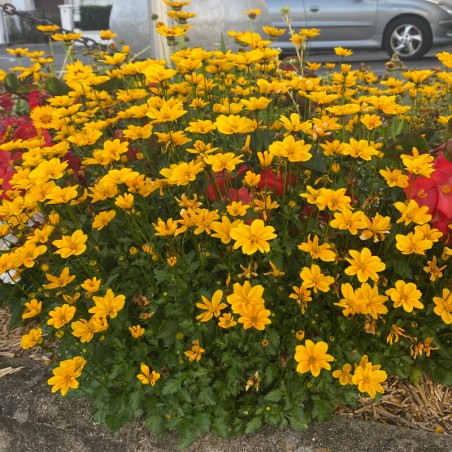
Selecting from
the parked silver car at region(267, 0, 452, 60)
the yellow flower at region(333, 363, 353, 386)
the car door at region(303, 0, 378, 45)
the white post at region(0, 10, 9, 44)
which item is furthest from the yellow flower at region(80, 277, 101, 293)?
the white post at region(0, 10, 9, 44)

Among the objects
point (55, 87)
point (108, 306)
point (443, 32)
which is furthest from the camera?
point (443, 32)

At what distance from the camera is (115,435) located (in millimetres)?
1947

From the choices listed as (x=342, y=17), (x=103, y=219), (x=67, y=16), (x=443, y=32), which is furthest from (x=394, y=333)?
(x=67, y=16)

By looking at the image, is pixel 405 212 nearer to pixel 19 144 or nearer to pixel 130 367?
pixel 130 367

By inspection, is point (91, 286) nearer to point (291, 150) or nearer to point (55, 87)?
point (291, 150)

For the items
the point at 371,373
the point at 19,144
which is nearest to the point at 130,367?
the point at 371,373

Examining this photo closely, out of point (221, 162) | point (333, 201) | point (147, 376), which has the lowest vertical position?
point (147, 376)

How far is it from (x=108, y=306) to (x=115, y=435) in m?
0.56

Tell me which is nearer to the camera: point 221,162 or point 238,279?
point 221,162

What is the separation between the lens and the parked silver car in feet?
36.2

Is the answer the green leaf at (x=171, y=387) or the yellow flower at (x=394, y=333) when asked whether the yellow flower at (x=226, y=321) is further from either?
the yellow flower at (x=394, y=333)

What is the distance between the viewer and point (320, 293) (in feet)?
6.56

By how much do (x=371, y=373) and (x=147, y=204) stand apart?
3.38 feet

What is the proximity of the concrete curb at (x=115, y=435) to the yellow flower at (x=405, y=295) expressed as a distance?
52 cm
